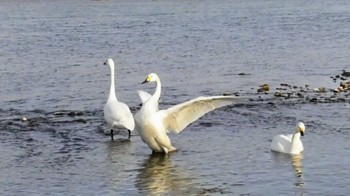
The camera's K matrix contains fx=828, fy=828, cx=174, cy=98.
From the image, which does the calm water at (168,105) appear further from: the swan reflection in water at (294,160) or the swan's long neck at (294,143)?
the swan's long neck at (294,143)

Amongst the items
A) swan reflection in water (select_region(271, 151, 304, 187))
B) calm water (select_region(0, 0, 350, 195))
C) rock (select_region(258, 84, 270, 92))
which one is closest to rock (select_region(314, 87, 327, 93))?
rock (select_region(258, 84, 270, 92))

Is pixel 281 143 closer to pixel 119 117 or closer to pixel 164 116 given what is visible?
pixel 164 116

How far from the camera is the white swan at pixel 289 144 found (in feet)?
51.4

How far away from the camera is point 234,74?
1181 inches

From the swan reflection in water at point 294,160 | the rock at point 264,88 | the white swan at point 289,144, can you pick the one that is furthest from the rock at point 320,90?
the swan reflection in water at point 294,160

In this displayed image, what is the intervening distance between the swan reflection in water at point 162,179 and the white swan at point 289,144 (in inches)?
82.9

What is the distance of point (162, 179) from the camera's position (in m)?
14.2

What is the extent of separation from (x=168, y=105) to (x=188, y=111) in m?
6.57

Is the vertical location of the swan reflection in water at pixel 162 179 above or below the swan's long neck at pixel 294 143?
below

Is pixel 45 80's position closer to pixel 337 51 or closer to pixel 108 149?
pixel 108 149

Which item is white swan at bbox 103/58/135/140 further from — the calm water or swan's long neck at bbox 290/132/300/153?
swan's long neck at bbox 290/132/300/153

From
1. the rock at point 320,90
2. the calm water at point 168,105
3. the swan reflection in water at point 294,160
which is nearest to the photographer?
the calm water at point 168,105

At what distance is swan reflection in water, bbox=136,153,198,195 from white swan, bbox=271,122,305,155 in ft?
6.91

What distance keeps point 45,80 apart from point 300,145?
14.8 meters
